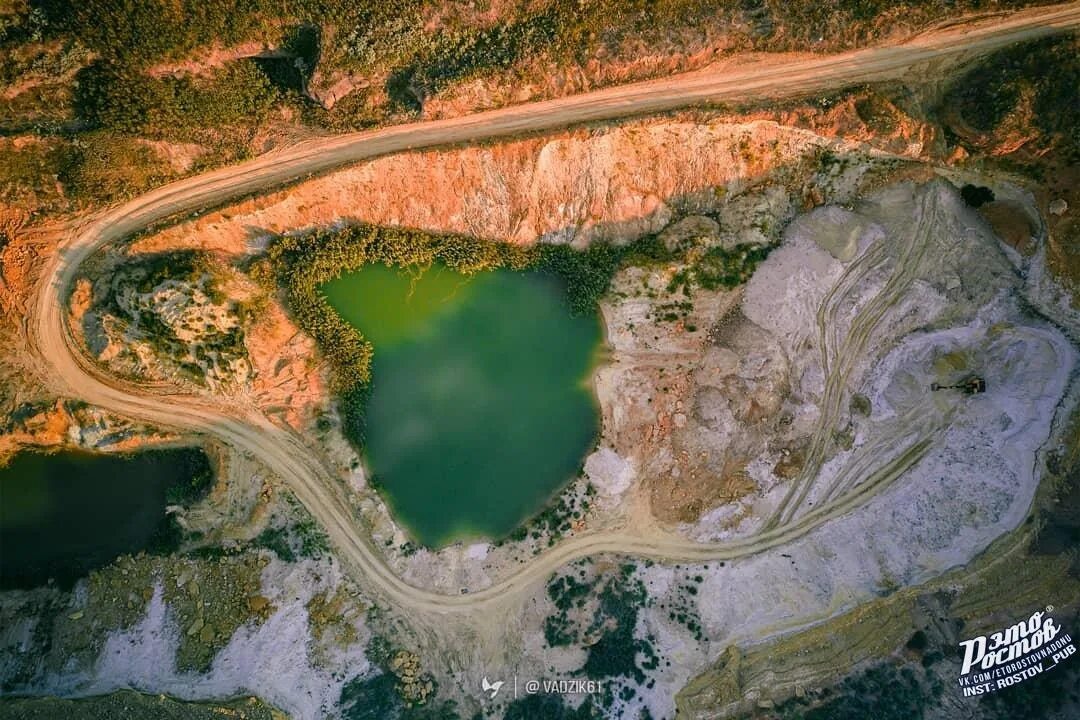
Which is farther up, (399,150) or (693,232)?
(399,150)

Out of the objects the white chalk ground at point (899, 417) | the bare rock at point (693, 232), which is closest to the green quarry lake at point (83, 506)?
the white chalk ground at point (899, 417)

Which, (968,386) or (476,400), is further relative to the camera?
Result: (476,400)

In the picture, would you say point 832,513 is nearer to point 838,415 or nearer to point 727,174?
point 838,415

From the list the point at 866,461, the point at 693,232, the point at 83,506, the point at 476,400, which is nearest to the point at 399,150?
the point at 476,400

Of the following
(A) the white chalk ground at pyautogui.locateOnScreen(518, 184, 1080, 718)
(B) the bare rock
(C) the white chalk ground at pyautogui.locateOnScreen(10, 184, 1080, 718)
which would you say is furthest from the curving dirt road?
(B) the bare rock

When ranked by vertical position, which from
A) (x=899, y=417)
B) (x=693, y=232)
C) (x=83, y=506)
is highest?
(x=693, y=232)

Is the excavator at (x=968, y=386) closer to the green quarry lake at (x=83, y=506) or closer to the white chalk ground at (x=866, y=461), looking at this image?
the white chalk ground at (x=866, y=461)

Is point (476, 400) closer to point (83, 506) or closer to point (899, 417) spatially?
point (899, 417)
